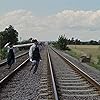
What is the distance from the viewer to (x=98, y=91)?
12.0 meters

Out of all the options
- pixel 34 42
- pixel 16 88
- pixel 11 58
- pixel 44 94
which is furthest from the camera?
pixel 11 58

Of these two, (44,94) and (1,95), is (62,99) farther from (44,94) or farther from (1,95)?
(1,95)

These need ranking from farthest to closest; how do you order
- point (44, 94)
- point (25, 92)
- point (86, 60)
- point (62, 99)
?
point (86, 60) → point (25, 92) → point (44, 94) → point (62, 99)

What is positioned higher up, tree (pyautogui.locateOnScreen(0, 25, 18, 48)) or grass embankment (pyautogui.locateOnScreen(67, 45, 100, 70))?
tree (pyautogui.locateOnScreen(0, 25, 18, 48))

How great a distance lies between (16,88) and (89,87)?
282 centimetres

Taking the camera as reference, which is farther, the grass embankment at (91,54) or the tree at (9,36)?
the tree at (9,36)

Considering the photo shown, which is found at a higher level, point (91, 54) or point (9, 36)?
point (9, 36)

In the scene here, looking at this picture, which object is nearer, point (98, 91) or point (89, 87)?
point (98, 91)

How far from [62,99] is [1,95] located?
2250 millimetres

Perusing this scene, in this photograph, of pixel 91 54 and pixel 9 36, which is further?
pixel 9 36

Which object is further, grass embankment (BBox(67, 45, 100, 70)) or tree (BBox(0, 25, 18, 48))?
tree (BBox(0, 25, 18, 48))

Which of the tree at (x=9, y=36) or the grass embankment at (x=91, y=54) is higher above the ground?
the tree at (x=9, y=36)

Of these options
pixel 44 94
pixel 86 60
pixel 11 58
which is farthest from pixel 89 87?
pixel 86 60

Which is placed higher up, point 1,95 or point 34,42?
point 34,42
